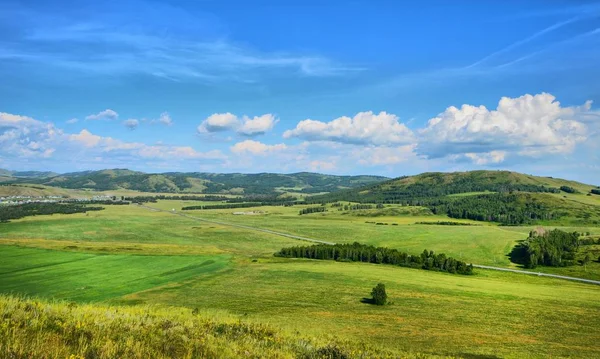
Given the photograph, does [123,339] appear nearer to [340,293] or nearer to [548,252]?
[340,293]

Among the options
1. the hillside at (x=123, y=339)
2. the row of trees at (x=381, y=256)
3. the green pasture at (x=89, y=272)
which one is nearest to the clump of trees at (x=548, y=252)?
the row of trees at (x=381, y=256)

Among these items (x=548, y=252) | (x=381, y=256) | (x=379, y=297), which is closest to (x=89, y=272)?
(x=379, y=297)

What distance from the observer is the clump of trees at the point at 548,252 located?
128 m

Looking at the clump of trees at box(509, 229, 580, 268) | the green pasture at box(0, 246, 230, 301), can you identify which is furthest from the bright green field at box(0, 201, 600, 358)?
the clump of trees at box(509, 229, 580, 268)

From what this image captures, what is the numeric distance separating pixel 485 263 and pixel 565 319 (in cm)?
7807

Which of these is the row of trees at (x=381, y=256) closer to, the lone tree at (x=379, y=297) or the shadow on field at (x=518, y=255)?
the shadow on field at (x=518, y=255)

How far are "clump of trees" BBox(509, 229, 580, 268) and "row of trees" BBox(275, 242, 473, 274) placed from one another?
30266mm

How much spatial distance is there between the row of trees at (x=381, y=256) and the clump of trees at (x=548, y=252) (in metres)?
30.3

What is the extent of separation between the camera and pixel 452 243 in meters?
162

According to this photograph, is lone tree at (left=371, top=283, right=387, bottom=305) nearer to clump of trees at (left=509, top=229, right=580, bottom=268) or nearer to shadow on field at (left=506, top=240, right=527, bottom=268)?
clump of trees at (left=509, top=229, right=580, bottom=268)

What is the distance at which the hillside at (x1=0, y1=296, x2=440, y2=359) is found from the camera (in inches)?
474

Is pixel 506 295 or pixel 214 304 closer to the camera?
pixel 214 304

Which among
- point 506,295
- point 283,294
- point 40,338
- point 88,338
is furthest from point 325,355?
point 506,295

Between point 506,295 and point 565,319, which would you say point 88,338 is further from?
point 506,295
